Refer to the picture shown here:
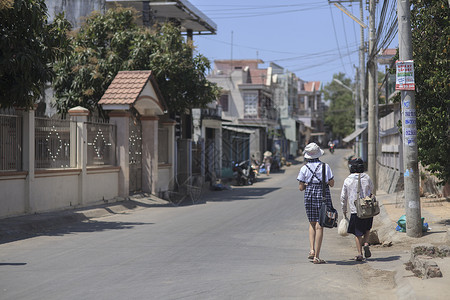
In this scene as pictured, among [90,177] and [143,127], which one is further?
[143,127]

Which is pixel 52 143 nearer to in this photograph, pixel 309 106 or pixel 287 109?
pixel 287 109

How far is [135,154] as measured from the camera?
2091 centimetres

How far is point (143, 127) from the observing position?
70.8 feet

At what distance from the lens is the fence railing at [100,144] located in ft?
57.6

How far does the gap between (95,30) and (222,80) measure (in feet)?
116

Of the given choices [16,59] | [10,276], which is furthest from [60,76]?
[10,276]

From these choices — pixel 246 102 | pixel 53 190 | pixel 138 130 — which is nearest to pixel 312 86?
pixel 246 102

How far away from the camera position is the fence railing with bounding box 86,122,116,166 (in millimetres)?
17547

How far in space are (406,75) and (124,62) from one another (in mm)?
13731

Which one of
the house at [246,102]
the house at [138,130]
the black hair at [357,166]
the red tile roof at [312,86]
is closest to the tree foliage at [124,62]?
the house at [138,130]

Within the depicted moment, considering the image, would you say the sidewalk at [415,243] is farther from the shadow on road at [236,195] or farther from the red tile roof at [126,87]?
the red tile roof at [126,87]

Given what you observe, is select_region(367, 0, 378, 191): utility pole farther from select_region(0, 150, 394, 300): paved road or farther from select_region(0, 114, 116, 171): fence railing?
select_region(0, 114, 116, 171): fence railing

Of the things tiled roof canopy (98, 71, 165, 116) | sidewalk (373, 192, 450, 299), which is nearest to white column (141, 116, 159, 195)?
tiled roof canopy (98, 71, 165, 116)

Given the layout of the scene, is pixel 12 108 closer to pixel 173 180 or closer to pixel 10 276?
pixel 10 276
